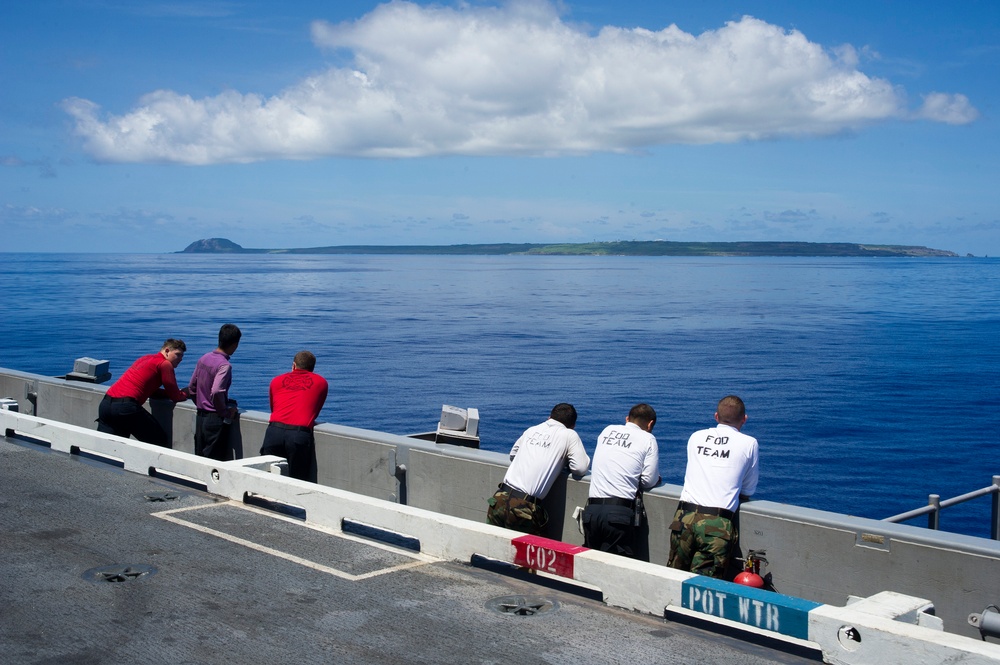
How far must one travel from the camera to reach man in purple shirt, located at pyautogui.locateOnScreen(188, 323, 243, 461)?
1014 cm

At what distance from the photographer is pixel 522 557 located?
263 inches

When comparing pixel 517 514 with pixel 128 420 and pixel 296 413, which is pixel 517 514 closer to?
pixel 296 413

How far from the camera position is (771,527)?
21.8 ft

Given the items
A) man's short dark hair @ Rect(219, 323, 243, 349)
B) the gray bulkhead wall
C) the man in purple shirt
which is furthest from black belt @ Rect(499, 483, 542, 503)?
man's short dark hair @ Rect(219, 323, 243, 349)

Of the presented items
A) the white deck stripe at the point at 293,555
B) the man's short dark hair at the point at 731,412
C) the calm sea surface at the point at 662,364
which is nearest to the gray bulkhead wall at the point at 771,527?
the man's short dark hair at the point at 731,412

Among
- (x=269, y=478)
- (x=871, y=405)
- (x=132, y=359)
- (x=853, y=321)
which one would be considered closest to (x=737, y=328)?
(x=853, y=321)

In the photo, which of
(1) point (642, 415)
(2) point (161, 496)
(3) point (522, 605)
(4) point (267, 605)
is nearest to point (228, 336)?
(2) point (161, 496)

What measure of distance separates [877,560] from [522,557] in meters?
2.28

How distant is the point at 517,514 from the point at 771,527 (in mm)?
Result: 1917

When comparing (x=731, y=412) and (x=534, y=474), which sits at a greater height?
(x=731, y=412)

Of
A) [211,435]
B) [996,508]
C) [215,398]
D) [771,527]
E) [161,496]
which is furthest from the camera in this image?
[211,435]

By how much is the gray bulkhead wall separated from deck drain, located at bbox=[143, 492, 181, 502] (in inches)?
59.1

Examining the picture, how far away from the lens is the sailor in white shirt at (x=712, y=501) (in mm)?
6574

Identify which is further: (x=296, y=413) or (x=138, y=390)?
(x=138, y=390)
